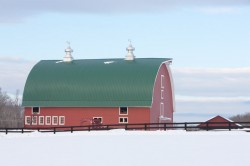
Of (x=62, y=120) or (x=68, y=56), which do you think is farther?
(x=68, y=56)

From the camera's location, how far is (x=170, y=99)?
60219mm

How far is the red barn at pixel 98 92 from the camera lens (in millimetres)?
53344

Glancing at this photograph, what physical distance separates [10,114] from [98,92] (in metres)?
38.0

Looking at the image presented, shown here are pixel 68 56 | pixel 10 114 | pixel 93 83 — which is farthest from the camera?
pixel 10 114

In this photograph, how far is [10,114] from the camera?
89188mm

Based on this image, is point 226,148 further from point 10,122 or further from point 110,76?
point 10,122

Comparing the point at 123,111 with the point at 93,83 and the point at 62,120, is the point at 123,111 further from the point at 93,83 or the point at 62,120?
the point at 62,120

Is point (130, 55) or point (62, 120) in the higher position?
point (130, 55)

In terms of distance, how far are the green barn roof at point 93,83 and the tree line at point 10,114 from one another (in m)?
19.7

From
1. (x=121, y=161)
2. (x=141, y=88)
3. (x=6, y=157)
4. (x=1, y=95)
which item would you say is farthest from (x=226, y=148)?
(x=1, y=95)

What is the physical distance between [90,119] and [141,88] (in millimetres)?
5609

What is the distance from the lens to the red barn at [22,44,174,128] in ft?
175

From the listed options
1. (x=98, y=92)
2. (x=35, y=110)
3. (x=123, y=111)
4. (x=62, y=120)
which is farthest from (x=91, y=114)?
(x=35, y=110)

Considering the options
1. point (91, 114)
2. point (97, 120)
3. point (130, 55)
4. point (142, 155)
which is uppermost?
point (130, 55)
